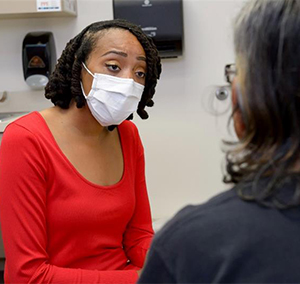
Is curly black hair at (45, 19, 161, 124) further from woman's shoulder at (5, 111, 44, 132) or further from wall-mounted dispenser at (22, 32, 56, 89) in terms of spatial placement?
wall-mounted dispenser at (22, 32, 56, 89)

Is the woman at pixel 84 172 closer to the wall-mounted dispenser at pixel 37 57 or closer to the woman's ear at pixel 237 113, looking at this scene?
the woman's ear at pixel 237 113

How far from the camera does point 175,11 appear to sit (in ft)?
6.79

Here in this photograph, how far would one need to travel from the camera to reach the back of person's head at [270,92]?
1.77 feet

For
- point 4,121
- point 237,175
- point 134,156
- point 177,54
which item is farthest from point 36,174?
point 177,54

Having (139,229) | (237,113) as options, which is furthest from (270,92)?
(139,229)

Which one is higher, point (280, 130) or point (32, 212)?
point (280, 130)

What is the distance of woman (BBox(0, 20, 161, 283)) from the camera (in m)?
1.13

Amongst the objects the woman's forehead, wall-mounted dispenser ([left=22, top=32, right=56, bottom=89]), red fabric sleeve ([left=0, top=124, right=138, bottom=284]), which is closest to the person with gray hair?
red fabric sleeve ([left=0, top=124, right=138, bottom=284])

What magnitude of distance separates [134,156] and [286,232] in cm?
92

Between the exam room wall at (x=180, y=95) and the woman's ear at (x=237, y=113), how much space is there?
4.90 feet

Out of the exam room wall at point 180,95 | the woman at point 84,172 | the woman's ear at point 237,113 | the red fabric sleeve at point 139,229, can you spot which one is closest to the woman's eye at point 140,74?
the woman at point 84,172

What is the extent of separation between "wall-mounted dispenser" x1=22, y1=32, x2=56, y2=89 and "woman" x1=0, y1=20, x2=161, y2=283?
0.83 meters

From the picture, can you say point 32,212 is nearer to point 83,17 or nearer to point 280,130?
point 280,130

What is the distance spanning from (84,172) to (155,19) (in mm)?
1089
